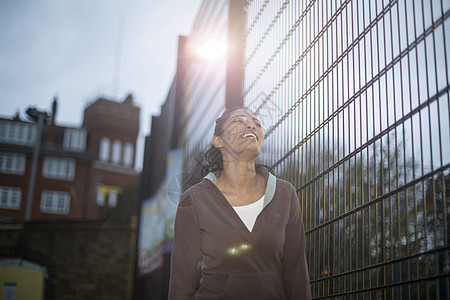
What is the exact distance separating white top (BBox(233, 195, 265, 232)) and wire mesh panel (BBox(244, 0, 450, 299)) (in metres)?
0.53

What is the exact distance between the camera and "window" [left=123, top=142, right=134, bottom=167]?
5336cm

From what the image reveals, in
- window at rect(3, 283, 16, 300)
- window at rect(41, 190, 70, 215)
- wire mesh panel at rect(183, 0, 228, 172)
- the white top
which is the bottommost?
window at rect(3, 283, 16, 300)

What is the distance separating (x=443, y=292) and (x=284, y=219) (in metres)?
0.90

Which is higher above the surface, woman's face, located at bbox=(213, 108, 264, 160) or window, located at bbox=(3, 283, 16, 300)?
woman's face, located at bbox=(213, 108, 264, 160)

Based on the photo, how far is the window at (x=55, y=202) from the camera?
47281 mm

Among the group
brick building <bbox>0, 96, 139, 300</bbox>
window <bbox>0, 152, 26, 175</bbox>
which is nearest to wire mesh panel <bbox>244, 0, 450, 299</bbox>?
brick building <bbox>0, 96, 139, 300</bbox>

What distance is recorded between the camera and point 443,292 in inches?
92.4

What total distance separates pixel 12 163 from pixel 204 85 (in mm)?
42927

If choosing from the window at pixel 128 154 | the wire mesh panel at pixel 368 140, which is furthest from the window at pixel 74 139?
the wire mesh panel at pixel 368 140

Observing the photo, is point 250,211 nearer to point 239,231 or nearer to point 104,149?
point 239,231

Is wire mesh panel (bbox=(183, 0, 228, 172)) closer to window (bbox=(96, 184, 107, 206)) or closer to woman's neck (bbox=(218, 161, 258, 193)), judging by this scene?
woman's neck (bbox=(218, 161, 258, 193))

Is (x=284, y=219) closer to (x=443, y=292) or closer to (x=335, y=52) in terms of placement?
(x=443, y=292)

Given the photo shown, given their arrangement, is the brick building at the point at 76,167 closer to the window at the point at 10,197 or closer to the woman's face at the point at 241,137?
the window at the point at 10,197

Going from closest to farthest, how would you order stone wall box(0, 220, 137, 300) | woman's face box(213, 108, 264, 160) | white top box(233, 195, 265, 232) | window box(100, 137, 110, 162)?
white top box(233, 195, 265, 232) < woman's face box(213, 108, 264, 160) < stone wall box(0, 220, 137, 300) < window box(100, 137, 110, 162)
